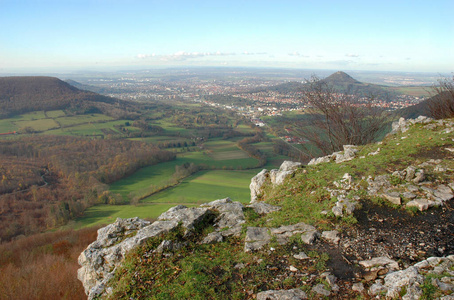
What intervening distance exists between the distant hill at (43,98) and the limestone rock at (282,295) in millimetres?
131394

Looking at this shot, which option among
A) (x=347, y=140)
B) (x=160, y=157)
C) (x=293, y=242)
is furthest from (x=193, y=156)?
(x=293, y=242)

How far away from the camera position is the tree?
18000 mm

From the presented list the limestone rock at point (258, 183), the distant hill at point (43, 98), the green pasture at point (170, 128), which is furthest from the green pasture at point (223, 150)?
the distant hill at point (43, 98)

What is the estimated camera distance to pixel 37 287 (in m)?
11.6

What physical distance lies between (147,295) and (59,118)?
4818 inches

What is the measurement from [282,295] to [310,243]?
2.18 m

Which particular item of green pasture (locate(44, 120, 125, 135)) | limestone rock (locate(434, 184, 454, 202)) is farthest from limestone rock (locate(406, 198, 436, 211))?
green pasture (locate(44, 120, 125, 135))

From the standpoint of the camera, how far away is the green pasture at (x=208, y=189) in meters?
44.5

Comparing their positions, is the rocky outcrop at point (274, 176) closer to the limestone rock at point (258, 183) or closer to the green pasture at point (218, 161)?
the limestone rock at point (258, 183)

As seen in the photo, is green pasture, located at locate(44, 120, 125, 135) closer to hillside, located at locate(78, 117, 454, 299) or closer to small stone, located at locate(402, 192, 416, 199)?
Result: hillside, located at locate(78, 117, 454, 299)

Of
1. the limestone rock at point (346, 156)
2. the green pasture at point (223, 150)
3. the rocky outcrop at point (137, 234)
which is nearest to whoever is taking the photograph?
the rocky outcrop at point (137, 234)

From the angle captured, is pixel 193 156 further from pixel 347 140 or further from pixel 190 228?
pixel 190 228

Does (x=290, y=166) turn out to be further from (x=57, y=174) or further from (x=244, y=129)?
(x=244, y=129)

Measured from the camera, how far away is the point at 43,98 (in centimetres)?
11931
